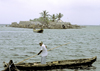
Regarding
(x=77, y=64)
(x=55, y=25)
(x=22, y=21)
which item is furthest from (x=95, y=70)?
(x=22, y=21)

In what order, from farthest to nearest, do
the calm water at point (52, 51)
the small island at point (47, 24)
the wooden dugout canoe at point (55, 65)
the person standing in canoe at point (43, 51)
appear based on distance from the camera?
the small island at point (47, 24)
the calm water at point (52, 51)
the wooden dugout canoe at point (55, 65)
the person standing in canoe at point (43, 51)

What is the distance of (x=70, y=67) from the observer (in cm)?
1281

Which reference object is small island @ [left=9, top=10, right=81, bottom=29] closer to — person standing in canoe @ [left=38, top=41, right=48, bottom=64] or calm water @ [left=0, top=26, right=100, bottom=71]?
calm water @ [left=0, top=26, right=100, bottom=71]

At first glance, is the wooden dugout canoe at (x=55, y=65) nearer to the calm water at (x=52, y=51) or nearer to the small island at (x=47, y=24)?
the calm water at (x=52, y=51)

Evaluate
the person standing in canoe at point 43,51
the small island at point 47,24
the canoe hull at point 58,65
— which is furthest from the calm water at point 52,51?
the small island at point 47,24

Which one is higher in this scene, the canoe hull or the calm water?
the canoe hull

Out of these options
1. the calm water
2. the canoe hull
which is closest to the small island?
the calm water

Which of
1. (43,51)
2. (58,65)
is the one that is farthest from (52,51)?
(43,51)

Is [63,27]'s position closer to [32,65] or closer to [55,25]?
[55,25]

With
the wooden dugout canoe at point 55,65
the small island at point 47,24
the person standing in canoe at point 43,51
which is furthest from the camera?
the small island at point 47,24

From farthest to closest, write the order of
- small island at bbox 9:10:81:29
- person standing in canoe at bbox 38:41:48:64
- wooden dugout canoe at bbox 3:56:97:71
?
small island at bbox 9:10:81:29 → wooden dugout canoe at bbox 3:56:97:71 → person standing in canoe at bbox 38:41:48:64

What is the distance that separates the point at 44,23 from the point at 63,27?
38.6ft

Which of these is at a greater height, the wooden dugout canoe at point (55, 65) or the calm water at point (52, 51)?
the wooden dugout canoe at point (55, 65)

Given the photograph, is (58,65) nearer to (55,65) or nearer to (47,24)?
(55,65)
